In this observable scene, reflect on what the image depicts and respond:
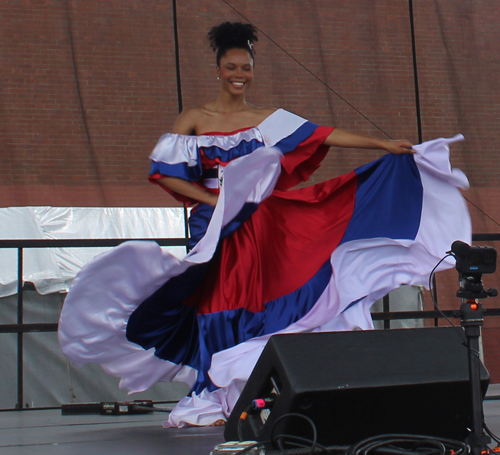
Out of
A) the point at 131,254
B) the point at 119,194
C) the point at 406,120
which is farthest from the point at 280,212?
the point at 406,120

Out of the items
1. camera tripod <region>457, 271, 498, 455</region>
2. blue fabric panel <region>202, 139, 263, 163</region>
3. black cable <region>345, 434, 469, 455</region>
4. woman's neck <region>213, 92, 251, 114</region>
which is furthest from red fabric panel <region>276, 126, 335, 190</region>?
black cable <region>345, 434, 469, 455</region>

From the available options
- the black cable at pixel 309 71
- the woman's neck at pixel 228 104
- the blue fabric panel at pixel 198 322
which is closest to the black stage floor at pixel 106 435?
the blue fabric panel at pixel 198 322

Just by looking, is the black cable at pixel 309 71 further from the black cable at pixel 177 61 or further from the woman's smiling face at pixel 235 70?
the woman's smiling face at pixel 235 70

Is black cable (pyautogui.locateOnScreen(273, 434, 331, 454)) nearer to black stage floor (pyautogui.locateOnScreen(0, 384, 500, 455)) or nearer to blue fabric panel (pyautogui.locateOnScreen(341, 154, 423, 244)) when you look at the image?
black stage floor (pyautogui.locateOnScreen(0, 384, 500, 455))

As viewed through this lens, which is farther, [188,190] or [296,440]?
[188,190]

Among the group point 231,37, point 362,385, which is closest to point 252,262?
point 231,37

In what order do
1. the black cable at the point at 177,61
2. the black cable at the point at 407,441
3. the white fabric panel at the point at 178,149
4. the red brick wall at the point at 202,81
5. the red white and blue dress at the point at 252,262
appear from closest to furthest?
the black cable at the point at 407,441 → the red white and blue dress at the point at 252,262 → the white fabric panel at the point at 178,149 → the black cable at the point at 177,61 → the red brick wall at the point at 202,81

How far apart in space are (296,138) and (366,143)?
26cm

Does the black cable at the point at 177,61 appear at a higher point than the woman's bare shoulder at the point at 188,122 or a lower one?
higher

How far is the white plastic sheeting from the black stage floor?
1525 millimetres

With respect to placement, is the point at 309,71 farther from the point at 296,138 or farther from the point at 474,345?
the point at 474,345

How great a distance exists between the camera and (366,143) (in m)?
2.48

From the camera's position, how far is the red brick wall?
3.93 meters

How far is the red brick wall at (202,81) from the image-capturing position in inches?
155
